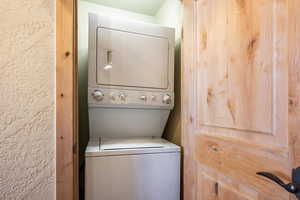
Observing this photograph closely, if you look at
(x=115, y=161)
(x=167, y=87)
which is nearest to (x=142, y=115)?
(x=167, y=87)

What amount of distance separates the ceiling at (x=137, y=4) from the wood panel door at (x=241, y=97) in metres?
0.91

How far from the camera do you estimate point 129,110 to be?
1616 millimetres

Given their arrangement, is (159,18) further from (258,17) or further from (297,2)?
(297,2)

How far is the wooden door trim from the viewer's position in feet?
2.87

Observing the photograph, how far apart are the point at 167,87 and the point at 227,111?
0.80 metres

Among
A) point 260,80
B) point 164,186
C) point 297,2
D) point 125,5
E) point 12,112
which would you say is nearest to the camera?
point 297,2

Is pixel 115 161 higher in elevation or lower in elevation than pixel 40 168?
lower

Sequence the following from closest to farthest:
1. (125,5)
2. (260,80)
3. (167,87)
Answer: (260,80) → (167,87) → (125,5)

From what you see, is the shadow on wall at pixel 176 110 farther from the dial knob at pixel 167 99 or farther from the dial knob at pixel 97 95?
the dial knob at pixel 97 95

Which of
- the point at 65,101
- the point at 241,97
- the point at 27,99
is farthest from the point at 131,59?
the point at 241,97

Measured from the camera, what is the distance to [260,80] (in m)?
0.72

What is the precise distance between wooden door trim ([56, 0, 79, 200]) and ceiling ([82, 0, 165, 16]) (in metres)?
1.22

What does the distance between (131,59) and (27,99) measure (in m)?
0.90

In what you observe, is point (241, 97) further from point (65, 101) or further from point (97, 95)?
point (97, 95)
